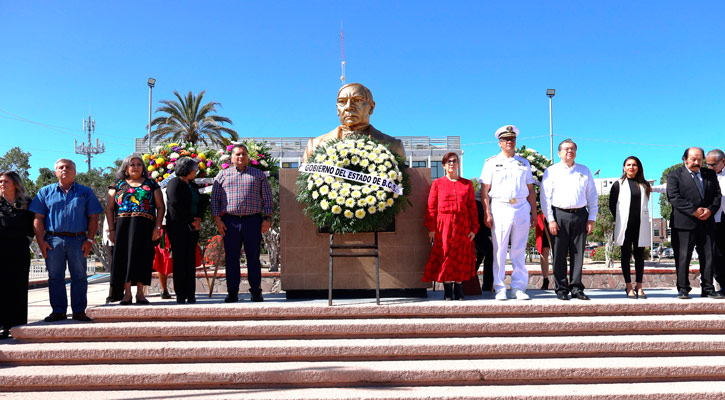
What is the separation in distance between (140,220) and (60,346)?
1.54 metres

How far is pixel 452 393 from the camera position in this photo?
3.90m

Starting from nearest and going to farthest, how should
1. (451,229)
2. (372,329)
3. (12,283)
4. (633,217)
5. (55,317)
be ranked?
(372,329) → (12,283) → (55,317) → (451,229) → (633,217)

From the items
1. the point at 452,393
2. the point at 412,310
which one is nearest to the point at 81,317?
the point at 412,310

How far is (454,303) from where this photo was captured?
204 inches

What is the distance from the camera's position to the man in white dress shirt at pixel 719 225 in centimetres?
584

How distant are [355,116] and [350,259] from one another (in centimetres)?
200

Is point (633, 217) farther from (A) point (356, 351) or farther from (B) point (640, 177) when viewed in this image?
(A) point (356, 351)

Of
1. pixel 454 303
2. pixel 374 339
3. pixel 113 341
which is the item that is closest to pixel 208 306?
pixel 113 341

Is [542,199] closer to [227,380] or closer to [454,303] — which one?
[454,303]

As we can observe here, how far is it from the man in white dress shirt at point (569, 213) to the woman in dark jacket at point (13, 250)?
5989 millimetres

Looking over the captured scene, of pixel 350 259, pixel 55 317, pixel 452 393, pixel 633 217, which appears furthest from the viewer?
pixel 350 259

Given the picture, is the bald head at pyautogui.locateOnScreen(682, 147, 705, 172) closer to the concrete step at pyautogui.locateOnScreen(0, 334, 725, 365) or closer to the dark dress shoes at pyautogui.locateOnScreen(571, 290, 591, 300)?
the dark dress shoes at pyautogui.locateOnScreen(571, 290, 591, 300)

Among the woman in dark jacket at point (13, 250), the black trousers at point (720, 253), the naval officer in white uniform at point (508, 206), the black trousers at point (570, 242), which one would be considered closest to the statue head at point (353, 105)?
the naval officer in white uniform at point (508, 206)

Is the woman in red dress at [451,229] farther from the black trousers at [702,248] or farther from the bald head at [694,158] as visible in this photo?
the bald head at [694,158]
